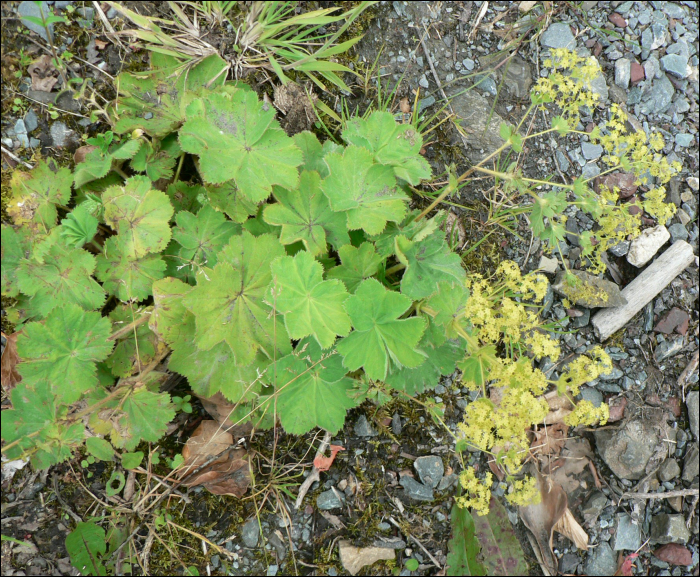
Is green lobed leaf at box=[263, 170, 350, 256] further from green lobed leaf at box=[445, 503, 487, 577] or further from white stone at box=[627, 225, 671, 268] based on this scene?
white stone at box=[627, 225, 671, 268]

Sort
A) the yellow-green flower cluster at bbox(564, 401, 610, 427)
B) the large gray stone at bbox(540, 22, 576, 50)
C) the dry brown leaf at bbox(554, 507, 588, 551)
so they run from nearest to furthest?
the yellow-green flower cluster at bbox(564, 401, 610, 427) → the dry brown leaf at bbox(554, 507, 588, 551) → the large gray stone at bbox(540, 22, 576, 50)

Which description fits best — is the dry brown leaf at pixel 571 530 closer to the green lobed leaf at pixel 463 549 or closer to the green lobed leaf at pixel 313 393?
the green lobed leaf at pixel 463 549

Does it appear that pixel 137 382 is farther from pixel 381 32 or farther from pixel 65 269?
pixel 381 32

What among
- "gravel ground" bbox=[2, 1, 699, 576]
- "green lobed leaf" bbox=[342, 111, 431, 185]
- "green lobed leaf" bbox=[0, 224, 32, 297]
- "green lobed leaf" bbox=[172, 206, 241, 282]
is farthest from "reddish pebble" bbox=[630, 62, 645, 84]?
"green lobed leaf" bbox=[0, 224, 32, 297]

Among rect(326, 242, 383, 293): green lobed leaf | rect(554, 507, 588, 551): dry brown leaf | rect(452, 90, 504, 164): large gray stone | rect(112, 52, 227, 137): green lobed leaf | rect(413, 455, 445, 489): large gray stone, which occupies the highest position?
rect(112, 52, 227, 137): green lobed leaf

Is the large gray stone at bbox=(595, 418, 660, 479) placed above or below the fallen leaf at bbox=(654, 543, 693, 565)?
above

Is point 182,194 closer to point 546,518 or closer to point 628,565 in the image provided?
point 546,518

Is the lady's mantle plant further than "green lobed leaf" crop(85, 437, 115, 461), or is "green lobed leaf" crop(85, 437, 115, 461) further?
"green lobed leaf" crop(85, 437, 115, 461)
